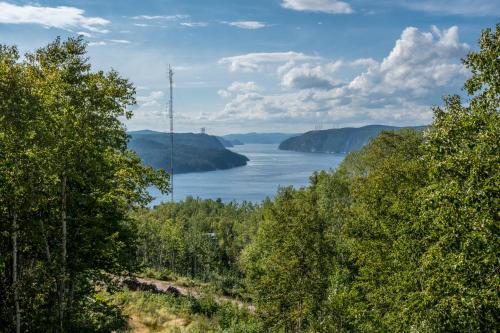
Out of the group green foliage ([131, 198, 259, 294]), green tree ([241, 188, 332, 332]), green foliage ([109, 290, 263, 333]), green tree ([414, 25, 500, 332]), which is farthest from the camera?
green foliage ([131, 198, 259, 294])

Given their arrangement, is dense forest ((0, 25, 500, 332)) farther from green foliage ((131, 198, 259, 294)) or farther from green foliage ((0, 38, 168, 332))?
green foliage ((131, 198, 259, 294))

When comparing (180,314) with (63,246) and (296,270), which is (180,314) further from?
(63,246)

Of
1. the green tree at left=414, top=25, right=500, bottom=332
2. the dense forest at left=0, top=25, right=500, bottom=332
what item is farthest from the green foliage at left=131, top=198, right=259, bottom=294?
the green tree at left=414, top=25, right=500, bottom=332

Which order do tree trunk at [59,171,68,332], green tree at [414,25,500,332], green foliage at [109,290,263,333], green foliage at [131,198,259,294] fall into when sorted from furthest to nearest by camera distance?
1. green foliage at [131,198,259,294]
2. green foliage at [109,290,263,333]
3. tree trunk at [59,171,68,332]
4. green tree at [414,25,500,332]

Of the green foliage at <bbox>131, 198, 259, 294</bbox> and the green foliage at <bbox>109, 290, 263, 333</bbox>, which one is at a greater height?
the green foliage at <bbox>109, 290, 263, 333</bbox>

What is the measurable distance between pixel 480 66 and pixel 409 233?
39.3 ft

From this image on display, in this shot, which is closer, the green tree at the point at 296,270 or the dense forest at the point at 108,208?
the dense forest at the point at 108,208

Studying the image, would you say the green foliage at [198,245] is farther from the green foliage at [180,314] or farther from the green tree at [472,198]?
the green tree at [472,198]

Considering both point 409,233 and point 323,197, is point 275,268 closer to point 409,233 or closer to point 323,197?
point 409,233

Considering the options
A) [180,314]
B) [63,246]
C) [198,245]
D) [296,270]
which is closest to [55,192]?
[63,246]

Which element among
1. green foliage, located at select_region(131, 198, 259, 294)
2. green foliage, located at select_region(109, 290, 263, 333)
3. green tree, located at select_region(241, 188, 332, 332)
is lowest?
green foliage, located at select_region(131, 198, 259, 294)

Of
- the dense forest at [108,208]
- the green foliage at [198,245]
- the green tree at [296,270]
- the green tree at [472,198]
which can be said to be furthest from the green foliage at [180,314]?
the green foliage at [198,245]

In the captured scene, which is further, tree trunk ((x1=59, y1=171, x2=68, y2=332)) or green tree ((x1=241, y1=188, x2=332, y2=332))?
green tree ((x1=241, y1=188, x2=332, y2=332))

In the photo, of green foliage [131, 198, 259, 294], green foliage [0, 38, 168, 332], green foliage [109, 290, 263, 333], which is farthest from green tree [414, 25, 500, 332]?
green foliage [131, 198, 259, 294]
